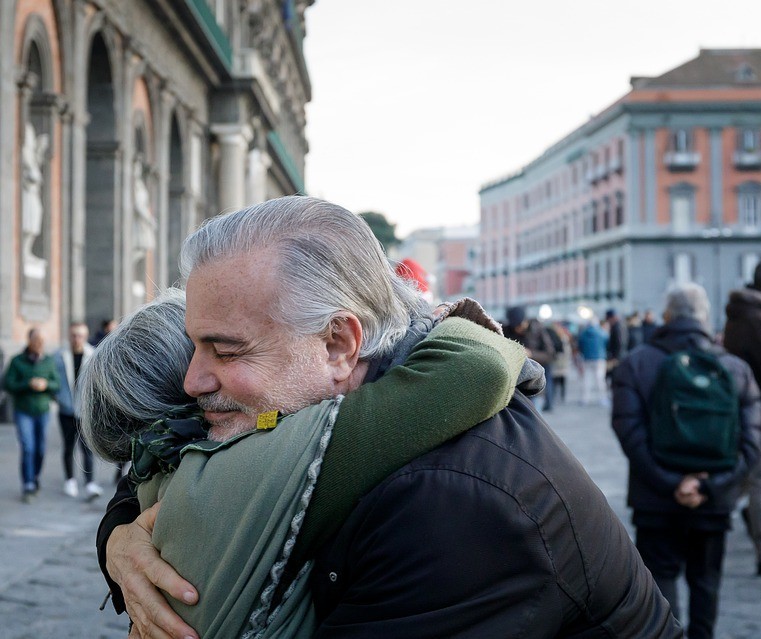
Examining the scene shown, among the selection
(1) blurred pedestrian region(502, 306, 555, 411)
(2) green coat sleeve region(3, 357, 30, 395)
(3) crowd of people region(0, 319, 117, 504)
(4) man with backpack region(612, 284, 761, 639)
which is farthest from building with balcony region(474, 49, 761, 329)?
(4) man with backpack region(612, 284, 761, 639)

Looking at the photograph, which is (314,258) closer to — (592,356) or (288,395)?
(288,395)

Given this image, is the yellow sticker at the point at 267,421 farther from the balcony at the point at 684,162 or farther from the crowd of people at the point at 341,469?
the balcony at the point at 684,162

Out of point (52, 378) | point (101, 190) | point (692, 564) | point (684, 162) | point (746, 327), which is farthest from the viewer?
point (684, 162)

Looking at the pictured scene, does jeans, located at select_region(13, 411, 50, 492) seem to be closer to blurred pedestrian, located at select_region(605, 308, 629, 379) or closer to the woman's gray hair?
the woman's gray hair

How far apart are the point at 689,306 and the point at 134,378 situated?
3.77 m

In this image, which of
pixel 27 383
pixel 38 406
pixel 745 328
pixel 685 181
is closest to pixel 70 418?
pixel 38 406

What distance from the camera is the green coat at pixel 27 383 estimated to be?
10508mm

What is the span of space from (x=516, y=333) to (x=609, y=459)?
1.76 meters

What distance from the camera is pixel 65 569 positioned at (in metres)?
7.18

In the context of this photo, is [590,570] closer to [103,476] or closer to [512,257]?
[103,476]

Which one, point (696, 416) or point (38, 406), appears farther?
point (38, 406)

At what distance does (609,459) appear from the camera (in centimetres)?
1288

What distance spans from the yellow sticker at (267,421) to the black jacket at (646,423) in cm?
366

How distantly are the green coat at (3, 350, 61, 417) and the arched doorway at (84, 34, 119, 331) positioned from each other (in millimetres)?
8737
